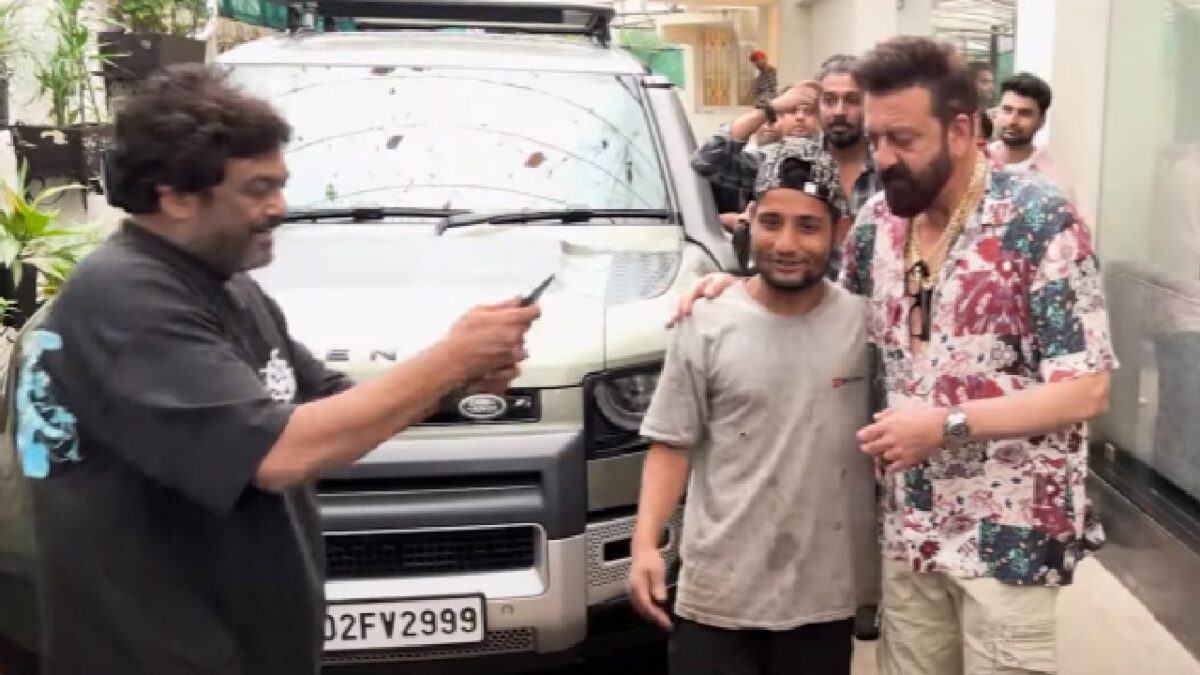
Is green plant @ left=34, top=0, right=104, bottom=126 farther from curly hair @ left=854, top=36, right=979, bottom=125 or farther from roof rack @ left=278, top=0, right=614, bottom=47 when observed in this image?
curly hair @ left=854, top=36, right=979, bottom=125

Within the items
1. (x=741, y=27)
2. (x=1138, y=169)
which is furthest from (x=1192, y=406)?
(x=741, y=27)

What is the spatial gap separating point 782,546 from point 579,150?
6.92 ft

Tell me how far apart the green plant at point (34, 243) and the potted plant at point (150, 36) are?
2.43 meters

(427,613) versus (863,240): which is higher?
(863,240)

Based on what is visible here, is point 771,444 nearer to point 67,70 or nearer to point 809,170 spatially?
point 809,170

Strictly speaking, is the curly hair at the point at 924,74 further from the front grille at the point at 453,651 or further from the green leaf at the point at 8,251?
the green leaf at the point at 8,251

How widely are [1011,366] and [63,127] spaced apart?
733 cm

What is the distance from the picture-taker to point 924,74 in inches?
92.4

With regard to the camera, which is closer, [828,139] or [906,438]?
[906,438]

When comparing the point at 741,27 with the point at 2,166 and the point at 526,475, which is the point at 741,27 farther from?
the point at 526,475

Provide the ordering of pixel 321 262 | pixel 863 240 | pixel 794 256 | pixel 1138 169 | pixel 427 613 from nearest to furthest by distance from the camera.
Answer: pixel 794 256 < pixel 863 240 < pixel 427 613 < pixel 321 262 < pixel 1138 169

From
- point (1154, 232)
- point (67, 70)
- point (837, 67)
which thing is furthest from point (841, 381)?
point (67, 70)

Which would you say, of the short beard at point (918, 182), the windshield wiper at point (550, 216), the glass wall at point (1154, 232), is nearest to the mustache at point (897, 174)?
the short beard at point (918, 182)

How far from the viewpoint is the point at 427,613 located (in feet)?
10.2
